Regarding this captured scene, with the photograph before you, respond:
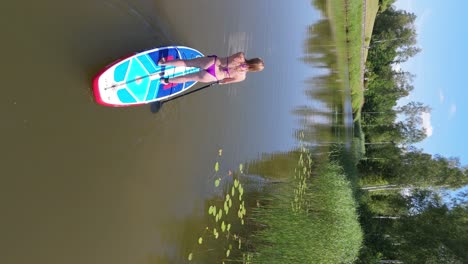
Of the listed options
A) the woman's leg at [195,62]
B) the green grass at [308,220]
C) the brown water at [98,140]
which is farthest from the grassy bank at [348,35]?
the woman's leg at [195,62]

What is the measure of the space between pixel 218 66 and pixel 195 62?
1.38 ft

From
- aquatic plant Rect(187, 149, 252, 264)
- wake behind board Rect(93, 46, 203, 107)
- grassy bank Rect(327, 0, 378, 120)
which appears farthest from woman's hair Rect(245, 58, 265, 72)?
grassy bank Rect(327, 0, 378, 120)

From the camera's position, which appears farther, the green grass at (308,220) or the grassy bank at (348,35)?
the grassy bank at (348,35)

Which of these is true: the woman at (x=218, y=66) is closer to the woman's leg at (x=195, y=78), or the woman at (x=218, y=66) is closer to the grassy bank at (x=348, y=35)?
the woman's leg at (x=195, y=78)

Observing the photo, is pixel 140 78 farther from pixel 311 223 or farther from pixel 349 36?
pixel 349 36

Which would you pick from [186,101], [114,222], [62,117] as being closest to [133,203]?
[114,222]

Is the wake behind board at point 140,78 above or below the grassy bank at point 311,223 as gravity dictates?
above

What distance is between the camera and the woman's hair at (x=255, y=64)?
22.8 feet

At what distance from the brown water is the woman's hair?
1.80 metres

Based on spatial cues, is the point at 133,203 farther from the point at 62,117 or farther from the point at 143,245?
the point at 62,117

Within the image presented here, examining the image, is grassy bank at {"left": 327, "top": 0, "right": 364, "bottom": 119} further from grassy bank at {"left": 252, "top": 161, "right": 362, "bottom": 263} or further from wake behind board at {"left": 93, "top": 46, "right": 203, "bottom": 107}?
wake behind board at {"left": 93, "top": 46, "right": 203, "bottom": 107}

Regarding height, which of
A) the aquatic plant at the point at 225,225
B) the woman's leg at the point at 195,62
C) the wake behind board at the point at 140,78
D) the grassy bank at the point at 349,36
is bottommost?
the aquatic plant at the point at 225,225

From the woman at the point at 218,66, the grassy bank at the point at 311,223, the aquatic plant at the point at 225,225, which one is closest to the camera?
the woman at the point at 218,66

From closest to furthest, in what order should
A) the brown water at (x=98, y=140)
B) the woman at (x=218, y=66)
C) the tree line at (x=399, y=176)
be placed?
the brown water at (x=98, y=140)
the woman at (x=218, y=66)
the tree line at (x=399, y=176)
